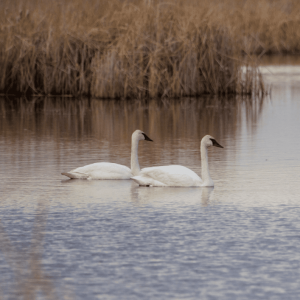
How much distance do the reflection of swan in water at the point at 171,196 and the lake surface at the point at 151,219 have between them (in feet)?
0.04

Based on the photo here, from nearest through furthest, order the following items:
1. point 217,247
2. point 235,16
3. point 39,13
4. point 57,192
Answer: point 217,247 → point 57,192 → point 39,13 → point 235,16

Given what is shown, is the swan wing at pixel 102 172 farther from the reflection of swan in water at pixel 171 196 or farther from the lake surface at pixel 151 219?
the reflection of swan in water at pixel 171 196

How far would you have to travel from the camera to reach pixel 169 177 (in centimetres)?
891

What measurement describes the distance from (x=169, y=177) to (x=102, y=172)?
0.98m

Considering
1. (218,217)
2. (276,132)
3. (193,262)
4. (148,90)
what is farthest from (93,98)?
(193,262)

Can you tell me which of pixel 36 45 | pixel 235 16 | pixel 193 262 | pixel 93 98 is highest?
pixel 235 16

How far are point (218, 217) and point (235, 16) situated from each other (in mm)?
31791

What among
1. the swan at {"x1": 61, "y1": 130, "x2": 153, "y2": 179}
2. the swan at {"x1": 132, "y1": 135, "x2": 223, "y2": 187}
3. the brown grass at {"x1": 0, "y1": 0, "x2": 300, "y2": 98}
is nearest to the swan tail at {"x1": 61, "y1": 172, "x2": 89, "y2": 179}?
the swan at {"x1": 61, "y1": 130, "x2": 153, "y2": 179}

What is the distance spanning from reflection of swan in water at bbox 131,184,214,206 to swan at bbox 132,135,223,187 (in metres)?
0.08

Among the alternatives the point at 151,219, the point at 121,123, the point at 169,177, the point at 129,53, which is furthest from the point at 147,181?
the point at 129,53

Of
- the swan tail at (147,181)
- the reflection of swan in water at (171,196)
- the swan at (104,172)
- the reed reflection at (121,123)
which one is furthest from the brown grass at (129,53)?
the reflection of swan in water at (171,196)

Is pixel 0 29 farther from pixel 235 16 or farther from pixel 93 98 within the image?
pixel 235 16

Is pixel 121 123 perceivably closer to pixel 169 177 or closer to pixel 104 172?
pixel 104 172

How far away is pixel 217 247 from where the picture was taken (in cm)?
607
